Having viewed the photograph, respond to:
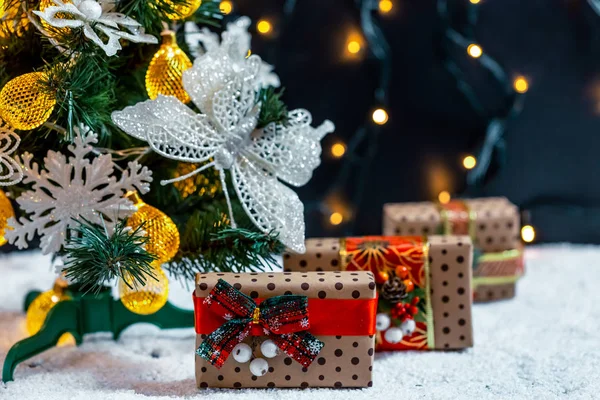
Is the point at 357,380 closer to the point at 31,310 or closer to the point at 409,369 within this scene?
the point at 409,369

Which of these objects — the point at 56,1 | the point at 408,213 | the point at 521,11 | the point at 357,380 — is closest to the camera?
the point at 56,1

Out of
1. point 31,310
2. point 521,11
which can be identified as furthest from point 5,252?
point 521,11

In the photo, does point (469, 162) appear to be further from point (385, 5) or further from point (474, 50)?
point (385, 5)

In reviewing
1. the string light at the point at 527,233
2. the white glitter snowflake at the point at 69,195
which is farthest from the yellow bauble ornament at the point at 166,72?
the string light at the point at 527,233

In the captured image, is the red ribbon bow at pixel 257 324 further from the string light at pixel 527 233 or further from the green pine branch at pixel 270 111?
the string light at pixel 527 233

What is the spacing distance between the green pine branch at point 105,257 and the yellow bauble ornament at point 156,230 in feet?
0.16

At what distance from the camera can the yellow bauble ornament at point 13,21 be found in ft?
3.43

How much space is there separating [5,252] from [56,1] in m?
1.15

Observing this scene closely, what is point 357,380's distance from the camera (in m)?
1.05

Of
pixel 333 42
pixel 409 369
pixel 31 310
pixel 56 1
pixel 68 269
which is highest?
pixel 333 42

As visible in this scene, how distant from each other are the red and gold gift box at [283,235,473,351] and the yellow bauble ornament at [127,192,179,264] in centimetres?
22

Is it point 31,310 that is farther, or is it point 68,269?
point 31,310

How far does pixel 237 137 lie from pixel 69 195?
0.91ft

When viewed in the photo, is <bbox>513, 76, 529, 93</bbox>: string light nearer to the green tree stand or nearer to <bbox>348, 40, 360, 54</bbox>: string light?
<bbox>348, 40, 360, 54</bbox>: string light
